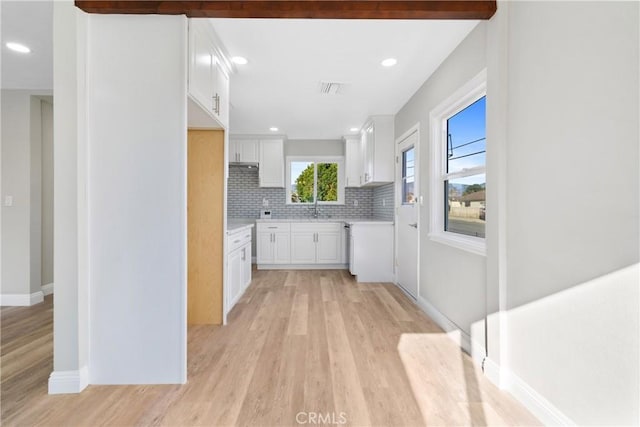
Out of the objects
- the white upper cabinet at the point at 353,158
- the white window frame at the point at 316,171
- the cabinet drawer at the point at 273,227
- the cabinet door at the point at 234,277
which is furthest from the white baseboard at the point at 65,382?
the white upper cabinet at the point at 353,158

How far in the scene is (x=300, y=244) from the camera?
16.9 ft

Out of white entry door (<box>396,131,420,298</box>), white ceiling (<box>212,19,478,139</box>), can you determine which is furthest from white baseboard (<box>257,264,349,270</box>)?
white ceiling (<box>212,19,478,139</box>)

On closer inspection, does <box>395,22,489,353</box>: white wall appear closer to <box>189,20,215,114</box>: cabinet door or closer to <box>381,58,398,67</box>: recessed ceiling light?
<box>381,58,398,67</box>: recessed ceiling light

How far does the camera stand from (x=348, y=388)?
1767 millimetres

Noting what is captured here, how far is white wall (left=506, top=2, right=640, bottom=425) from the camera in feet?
3.70

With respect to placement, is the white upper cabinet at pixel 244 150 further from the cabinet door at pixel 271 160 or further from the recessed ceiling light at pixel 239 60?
the recessed ceiling light at pixel 239 60

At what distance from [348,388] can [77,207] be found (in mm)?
1928

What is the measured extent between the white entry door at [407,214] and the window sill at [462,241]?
0.55m

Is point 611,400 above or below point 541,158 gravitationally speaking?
below

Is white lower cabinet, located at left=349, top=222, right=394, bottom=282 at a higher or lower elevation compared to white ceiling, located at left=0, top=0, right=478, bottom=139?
lower

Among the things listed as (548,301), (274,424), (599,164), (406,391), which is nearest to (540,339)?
(548,301)

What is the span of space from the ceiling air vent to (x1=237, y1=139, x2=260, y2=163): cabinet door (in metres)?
2.32

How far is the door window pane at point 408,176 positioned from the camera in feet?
12.2

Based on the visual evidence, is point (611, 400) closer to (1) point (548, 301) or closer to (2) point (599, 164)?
(1) point (548, 301)
